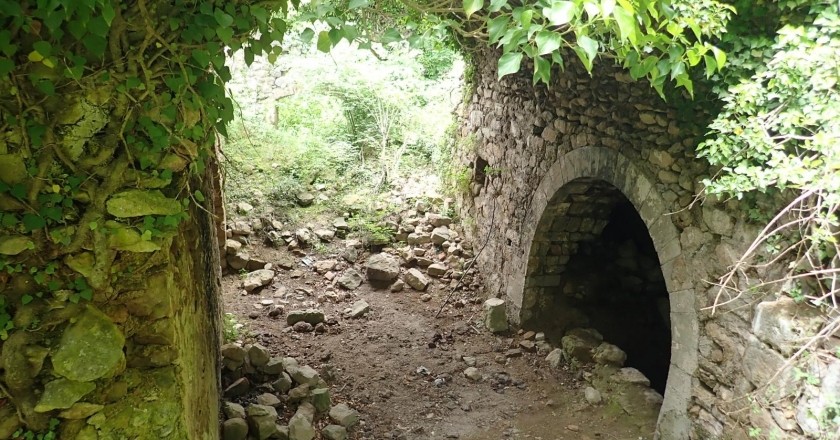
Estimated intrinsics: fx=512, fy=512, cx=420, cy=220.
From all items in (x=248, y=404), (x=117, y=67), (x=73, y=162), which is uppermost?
(x=117, y=67)

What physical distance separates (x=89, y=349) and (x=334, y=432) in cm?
223

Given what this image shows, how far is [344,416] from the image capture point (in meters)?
3.79

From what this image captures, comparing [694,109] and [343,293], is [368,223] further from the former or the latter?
[694,109]

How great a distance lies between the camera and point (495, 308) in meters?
5.41

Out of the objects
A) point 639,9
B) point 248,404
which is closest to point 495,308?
point 248,404

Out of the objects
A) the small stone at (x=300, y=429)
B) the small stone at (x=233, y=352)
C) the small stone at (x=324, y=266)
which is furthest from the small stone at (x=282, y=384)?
the small stone at (x=324, y=266)

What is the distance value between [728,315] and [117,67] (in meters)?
3.22

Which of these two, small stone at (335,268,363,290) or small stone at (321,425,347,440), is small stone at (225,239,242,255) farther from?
small stone at (321,425,347,440)

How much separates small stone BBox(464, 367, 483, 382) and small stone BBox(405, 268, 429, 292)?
156cm

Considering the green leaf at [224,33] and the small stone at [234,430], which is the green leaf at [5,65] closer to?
the green leaf at [224,33]

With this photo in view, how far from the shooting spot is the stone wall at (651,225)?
2701 mm

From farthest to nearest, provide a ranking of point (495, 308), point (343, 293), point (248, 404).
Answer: point (343, 293)
point (495, 308)
point (248, 404)

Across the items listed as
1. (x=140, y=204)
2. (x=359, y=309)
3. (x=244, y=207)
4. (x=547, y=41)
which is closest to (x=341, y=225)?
(x=244, y=207)

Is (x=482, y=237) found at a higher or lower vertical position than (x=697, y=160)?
lower
